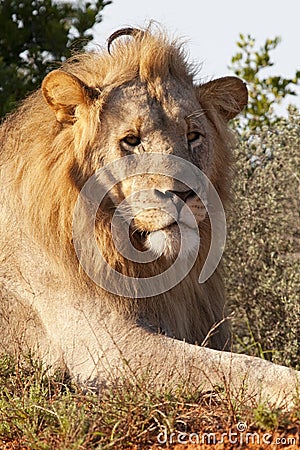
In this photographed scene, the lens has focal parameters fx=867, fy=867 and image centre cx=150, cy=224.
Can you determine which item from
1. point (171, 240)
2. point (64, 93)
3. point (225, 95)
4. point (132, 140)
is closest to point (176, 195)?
point (171, 240)

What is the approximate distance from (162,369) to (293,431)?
1.15m

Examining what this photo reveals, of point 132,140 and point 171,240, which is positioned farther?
point 132,140

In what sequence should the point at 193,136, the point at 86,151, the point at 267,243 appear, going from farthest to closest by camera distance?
the point at 267,243 < the point at 193,136 < the point at 86,151

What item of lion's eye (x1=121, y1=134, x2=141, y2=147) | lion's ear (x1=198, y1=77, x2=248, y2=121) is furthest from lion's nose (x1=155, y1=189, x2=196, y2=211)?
lion's ear (x1=198, y1=77, x2=248, y2=121)

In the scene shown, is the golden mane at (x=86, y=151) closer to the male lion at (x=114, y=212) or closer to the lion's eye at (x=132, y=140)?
the male lion at (x=114, y=212)

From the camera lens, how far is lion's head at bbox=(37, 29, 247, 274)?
14.0 ft

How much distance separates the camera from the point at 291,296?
6.61 metres

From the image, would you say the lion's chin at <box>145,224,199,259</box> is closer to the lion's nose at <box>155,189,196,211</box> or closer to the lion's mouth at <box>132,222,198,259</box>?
the lion's mouth at <box>132,222,198,259</box>

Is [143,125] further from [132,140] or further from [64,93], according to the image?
[64,93]

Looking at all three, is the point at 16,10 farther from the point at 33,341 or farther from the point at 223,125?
the point at 33,341

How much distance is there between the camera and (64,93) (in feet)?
15.0

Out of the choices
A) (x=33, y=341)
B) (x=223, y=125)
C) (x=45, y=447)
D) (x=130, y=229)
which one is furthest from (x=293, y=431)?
(x=223, y=125)

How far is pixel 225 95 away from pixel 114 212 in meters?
1.10

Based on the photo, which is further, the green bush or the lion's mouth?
the green bush
